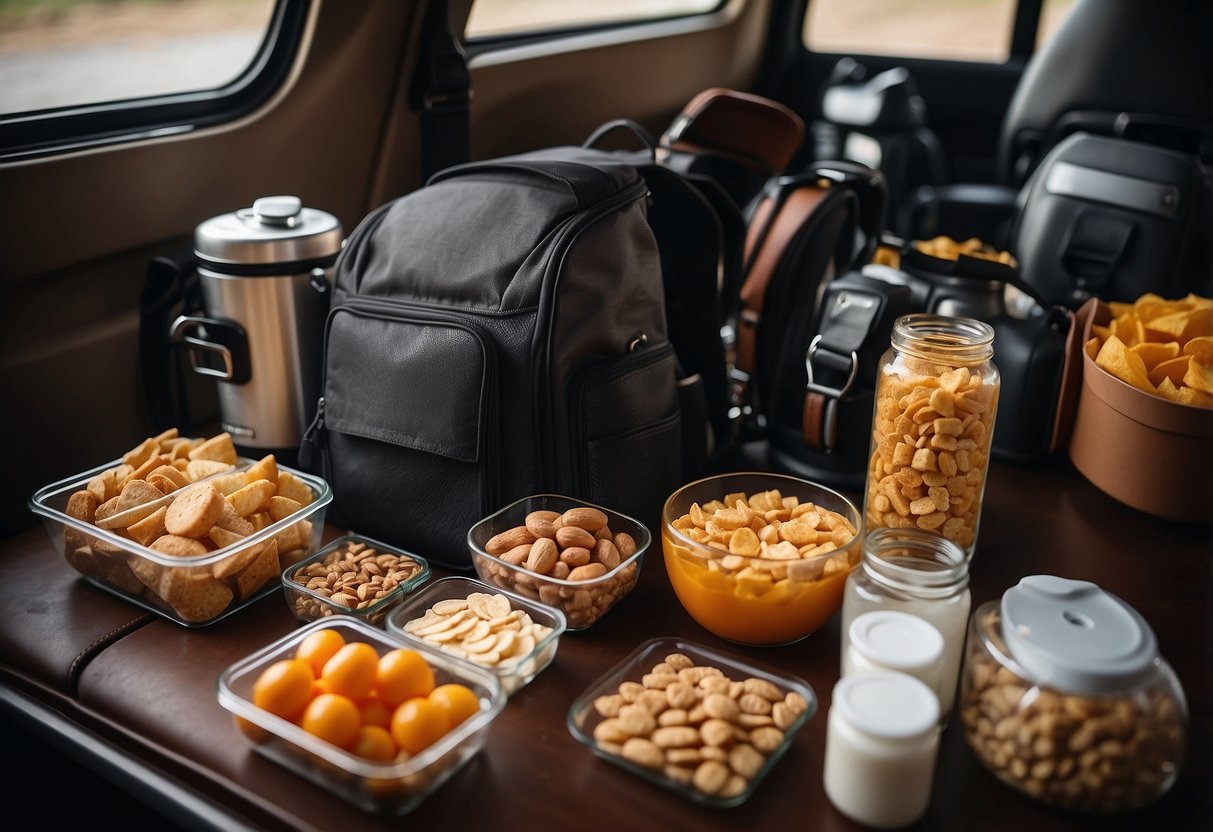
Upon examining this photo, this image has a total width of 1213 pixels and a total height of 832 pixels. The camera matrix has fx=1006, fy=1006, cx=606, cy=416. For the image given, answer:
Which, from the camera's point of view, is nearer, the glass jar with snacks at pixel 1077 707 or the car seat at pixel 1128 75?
the glass jar with snacks at pixel 1077 707

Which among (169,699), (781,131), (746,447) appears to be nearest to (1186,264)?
(781,131)

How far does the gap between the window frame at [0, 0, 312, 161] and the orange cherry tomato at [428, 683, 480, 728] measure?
88 centimetres

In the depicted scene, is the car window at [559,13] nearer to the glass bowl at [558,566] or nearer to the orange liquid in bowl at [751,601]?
the glass bowl at [558,566]

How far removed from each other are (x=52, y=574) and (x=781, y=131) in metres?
1.18

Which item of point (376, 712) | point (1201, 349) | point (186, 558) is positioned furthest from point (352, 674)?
point (1201, 349)

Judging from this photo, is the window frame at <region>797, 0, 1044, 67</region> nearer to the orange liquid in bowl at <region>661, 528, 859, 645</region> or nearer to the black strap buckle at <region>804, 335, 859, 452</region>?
the black strap buckle at <region>804, 335, 859, 452</region>

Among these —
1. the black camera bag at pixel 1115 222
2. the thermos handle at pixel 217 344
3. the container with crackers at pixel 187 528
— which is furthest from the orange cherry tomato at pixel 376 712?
the black camera bag at pixel 1115 222

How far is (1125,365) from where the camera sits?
111 cm

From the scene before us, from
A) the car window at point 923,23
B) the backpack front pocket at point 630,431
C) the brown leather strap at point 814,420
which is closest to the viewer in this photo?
the backpack front pocket at point 630,431

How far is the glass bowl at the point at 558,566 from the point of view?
939 mm

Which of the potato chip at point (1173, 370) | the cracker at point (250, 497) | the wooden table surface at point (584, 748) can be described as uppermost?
the potato chip at point (1173, 370)

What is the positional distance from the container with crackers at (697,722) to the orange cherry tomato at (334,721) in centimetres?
17

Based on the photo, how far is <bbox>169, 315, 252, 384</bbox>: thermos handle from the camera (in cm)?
123

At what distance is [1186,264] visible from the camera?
1603mm
